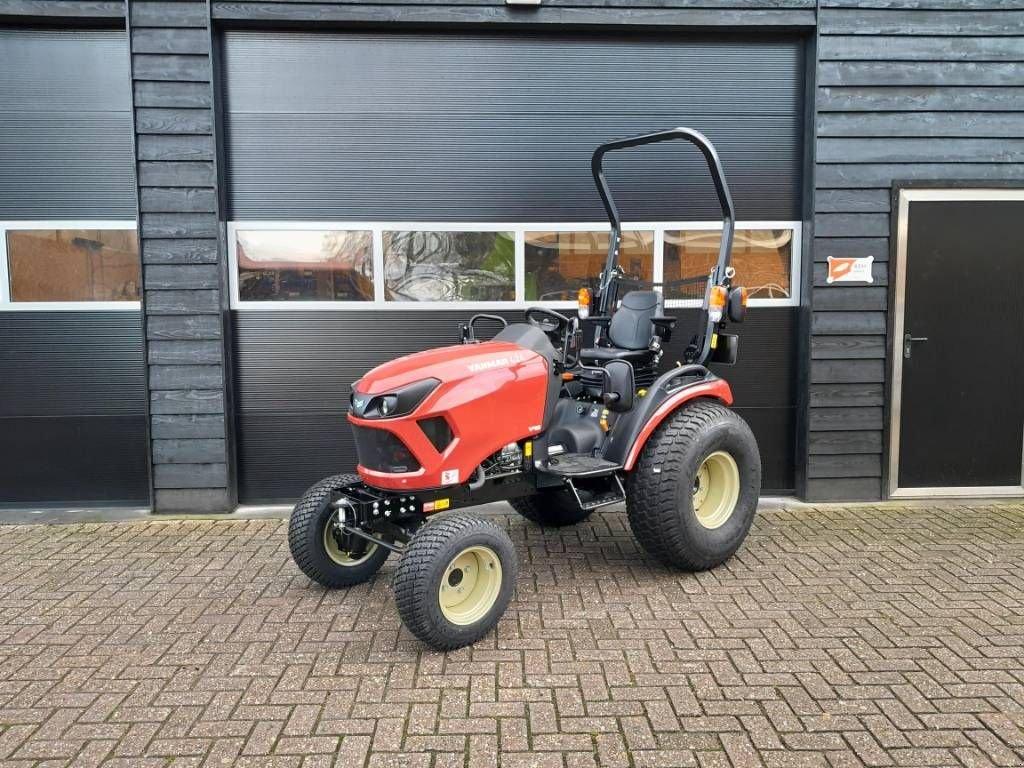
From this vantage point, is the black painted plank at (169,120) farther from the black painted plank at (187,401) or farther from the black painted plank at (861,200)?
the black painted plank at (861,200)

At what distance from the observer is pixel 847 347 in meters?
5.04

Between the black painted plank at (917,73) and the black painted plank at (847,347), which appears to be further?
the black painted plank at (847,347)

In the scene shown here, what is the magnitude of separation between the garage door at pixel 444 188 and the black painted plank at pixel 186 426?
200 millimetres

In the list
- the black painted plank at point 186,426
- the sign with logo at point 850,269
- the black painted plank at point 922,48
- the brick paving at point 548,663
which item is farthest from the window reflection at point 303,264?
the black painted plank at point 922,48

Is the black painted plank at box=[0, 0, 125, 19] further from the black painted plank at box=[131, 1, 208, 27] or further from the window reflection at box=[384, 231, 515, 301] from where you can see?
the window reflection at box=[384, 231, 515, 301]

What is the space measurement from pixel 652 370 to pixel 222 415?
2.85m

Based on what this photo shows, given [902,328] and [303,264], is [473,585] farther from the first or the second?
[902,328]

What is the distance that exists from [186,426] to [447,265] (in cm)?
206

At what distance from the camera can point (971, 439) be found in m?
5.14

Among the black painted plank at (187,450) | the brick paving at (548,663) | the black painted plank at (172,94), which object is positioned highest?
the black painted plank at (172,94)

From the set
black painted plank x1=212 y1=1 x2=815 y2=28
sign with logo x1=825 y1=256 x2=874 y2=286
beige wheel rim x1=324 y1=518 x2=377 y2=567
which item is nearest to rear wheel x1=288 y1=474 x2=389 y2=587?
beige wheel rim x1=324 y1=518 x2=377 y2=567

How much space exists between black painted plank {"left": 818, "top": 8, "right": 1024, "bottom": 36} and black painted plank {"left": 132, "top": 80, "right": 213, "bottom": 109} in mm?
4057

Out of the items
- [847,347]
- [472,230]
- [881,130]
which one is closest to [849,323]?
[847,347]

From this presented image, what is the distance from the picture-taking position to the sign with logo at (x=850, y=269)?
498 centimetres
